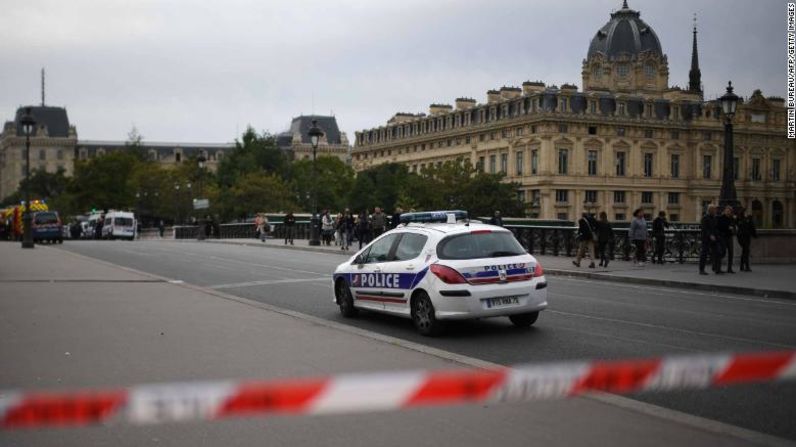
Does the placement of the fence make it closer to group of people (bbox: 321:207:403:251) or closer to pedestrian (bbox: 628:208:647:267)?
pedestrian (bbox: 628:208:647:267)

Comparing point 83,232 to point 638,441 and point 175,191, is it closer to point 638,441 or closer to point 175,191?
point 175,191

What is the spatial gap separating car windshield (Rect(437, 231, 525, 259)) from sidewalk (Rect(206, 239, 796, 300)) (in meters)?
8.37

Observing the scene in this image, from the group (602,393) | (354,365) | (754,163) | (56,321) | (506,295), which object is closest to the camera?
(602,393)

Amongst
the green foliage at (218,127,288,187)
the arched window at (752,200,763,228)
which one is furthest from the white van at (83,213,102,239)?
the arched window at (752,200,763,228)

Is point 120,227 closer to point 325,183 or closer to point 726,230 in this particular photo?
point 325,183

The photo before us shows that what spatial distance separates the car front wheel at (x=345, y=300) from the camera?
14297mm

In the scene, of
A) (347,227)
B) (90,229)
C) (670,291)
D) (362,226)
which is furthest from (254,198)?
(670,291)

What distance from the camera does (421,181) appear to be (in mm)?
82375

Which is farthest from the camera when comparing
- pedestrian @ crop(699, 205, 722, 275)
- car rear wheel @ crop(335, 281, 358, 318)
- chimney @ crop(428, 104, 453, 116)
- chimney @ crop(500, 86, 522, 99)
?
chimney @ crop(428, 104, 453, 116)

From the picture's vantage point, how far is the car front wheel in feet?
46.9

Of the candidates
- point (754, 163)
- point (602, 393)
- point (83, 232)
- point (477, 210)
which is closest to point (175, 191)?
point (83, 232)

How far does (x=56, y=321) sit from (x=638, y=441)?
9653 millimetres

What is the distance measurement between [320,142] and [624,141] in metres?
89.7

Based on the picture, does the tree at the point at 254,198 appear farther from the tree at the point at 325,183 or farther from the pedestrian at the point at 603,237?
the pedestrian at the point at 603,237
